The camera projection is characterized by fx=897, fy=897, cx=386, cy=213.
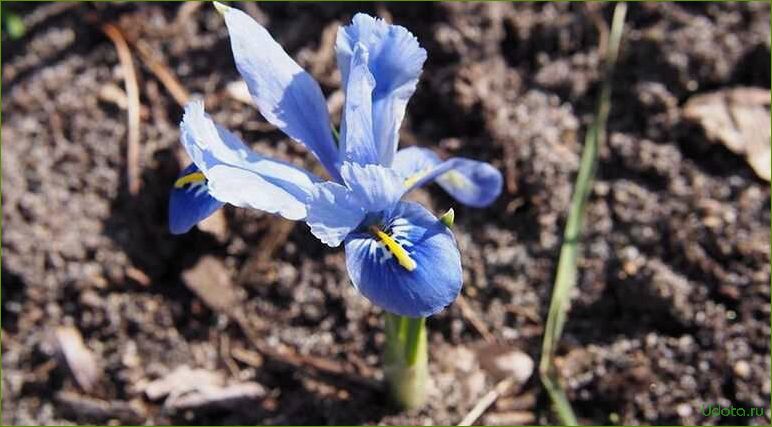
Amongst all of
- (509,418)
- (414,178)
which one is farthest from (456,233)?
(414,178)

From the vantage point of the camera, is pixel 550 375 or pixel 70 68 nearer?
pixel 550 375

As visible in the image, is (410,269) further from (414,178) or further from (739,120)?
(739,120)

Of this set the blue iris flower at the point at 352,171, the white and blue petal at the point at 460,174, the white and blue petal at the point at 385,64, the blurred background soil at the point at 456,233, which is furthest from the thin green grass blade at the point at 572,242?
the white and blue petal at the point at 385,64

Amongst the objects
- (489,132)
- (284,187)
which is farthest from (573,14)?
(284,187)

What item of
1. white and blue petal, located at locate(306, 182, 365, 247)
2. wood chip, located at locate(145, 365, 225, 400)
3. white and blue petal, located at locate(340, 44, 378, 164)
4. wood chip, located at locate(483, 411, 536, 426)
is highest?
white and blue petal, located at locate(340, 44, 378, 164)

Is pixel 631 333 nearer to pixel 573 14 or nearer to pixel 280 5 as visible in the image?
pixel 573 14

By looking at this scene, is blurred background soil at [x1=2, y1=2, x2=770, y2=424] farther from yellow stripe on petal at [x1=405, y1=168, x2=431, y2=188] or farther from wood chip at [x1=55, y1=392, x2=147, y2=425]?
yellow stripe on petal at [x1=405, y1=168, x2=431, y2=188]

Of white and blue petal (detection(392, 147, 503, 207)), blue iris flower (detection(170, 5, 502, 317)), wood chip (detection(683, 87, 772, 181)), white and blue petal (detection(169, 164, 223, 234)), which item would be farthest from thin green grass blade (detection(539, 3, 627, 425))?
white and blue petal (detection(169, 164, 223, 234))
